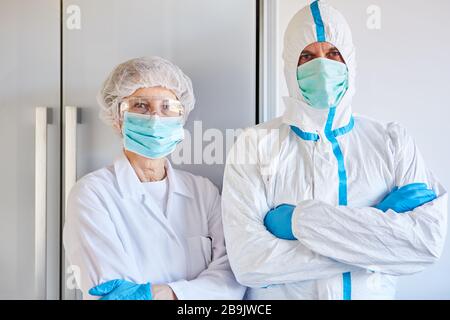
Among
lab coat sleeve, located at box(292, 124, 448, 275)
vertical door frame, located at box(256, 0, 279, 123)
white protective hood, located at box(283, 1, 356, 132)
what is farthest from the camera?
vertical door frame, located at box(256, 0, 279, 123)

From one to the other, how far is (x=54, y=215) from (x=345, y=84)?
71cm

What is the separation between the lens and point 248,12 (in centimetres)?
115

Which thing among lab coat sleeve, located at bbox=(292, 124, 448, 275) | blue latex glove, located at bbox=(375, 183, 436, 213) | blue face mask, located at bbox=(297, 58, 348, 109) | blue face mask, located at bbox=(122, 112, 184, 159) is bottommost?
lab coat sleeve, located at bbox=(292, 124, 448, 275)

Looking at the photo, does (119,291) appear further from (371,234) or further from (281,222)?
(371,234)

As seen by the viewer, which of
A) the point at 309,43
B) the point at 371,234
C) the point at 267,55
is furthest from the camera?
the point at 267,55

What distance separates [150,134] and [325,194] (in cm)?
38

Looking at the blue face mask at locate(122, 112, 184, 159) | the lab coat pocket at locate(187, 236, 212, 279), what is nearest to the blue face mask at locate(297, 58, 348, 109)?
the blue face mask at locate(122, 112, 184, 159)

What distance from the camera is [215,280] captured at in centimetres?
100

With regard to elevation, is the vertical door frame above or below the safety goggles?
above

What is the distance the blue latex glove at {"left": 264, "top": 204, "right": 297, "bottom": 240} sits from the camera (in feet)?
2.94

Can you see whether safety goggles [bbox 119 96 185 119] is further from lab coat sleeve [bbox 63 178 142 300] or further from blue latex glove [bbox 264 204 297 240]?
blue latex glove [bbox 264 204 297 240]

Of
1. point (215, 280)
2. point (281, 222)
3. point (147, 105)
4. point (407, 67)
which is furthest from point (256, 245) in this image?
point (407, 67)

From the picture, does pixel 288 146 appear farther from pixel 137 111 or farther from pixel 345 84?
pixel 137 111

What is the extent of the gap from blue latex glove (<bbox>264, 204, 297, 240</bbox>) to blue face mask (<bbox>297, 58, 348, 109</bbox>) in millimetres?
222
